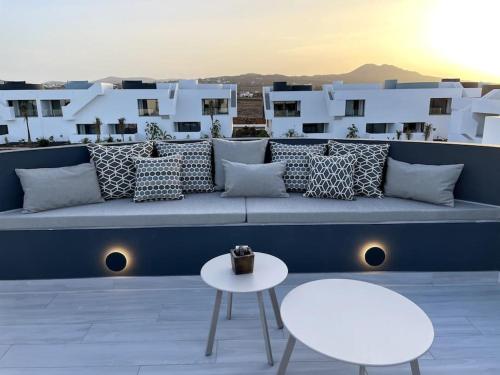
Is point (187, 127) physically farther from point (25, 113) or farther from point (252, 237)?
point (252, 237)

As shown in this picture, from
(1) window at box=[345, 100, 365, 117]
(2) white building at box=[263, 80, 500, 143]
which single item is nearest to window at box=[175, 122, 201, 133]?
(2) white building at box=[263, 80, 500, 143]

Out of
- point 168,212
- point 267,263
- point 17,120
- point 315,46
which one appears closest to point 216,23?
point 315,46

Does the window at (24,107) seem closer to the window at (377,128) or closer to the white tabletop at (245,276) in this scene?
the window at (377,128)

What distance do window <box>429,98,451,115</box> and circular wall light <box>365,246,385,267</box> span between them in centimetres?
1780

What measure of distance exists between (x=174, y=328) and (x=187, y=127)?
655 inches

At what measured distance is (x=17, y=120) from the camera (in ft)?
59.0

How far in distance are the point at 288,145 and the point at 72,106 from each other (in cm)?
1690

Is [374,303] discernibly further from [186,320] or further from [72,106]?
[72,106]

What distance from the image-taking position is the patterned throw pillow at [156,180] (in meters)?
2.67

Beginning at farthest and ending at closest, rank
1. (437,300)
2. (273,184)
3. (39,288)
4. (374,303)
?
(273,184) → (39,288) → (437,300) → (374,303)

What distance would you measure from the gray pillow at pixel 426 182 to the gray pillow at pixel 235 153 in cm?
109

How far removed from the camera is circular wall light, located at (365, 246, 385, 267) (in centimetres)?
249

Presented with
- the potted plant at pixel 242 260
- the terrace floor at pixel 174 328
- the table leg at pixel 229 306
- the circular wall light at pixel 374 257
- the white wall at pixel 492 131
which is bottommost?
the terrace floor at pixel 174 328

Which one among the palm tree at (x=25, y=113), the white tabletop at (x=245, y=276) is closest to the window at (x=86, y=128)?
the palm tree at (x=25, y=113)
